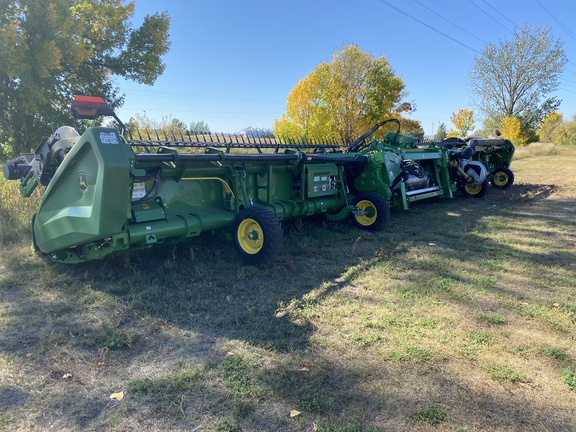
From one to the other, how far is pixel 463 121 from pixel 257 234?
46143 millimetres

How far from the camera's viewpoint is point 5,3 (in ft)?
37.6

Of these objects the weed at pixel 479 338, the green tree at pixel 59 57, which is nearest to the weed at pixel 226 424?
the weed at pixel 479 338

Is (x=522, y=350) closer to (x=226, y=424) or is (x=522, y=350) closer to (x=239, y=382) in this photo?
(x=239, y=382)

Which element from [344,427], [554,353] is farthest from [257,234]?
[554,353]

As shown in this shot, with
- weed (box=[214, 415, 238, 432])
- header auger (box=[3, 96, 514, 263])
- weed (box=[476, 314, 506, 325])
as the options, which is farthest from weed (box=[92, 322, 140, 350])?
weed (box=[476, 314, 506, 325])

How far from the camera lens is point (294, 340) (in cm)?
305

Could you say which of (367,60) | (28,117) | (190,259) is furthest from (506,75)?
(190,259)

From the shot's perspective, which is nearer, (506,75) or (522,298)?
(522,298)

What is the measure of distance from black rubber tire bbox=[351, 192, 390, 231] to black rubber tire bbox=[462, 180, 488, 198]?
5.02 metres

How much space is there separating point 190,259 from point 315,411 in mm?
3041

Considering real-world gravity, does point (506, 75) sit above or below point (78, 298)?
above

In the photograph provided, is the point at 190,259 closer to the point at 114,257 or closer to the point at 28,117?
the point at 114,257

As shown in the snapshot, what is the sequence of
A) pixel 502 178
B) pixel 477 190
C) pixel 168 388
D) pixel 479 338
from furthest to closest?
pixel 502 178 < pixel 477 190 < pixel 479 338 < pixel 168 388

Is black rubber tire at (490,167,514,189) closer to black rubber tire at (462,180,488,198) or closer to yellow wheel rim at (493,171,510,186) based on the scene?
yellow wheel rim at (493,171,510,186)
